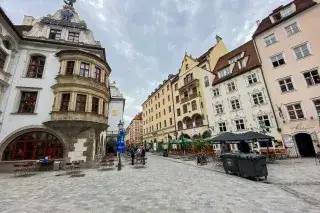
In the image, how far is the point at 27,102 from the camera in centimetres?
1596

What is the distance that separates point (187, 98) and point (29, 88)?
26580 mm

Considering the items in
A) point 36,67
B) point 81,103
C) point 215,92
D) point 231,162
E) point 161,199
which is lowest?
point 161,199

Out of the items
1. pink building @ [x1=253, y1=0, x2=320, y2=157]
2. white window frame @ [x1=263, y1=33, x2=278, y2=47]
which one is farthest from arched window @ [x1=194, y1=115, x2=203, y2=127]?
white window frame @ [x1=263, y1=33, x2=278, y2=47]

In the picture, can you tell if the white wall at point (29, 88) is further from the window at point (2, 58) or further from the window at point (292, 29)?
the window at point (292, 29)

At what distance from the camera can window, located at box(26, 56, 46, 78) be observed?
55.3ft

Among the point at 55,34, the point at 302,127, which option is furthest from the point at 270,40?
the point at 55,34

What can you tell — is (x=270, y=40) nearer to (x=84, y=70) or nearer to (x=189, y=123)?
(x=189, y=123)

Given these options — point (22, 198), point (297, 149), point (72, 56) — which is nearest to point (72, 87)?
point (72, 56)

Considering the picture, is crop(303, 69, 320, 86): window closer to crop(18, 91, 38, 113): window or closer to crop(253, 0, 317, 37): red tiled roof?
crop(253, 0, 317, 37): red tiled roof

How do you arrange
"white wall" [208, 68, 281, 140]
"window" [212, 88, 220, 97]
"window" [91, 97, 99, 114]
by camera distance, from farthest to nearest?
"window" [212, 88, 220, 97], "white wall" [208, 68, 281, 140], "window" [91, 97, 99, 114]

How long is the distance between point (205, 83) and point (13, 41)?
2753 cm

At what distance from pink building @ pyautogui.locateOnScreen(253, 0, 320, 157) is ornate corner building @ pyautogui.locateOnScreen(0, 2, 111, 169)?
21879mm

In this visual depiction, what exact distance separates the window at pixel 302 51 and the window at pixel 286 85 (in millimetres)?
2895

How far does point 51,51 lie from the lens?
17.8m
